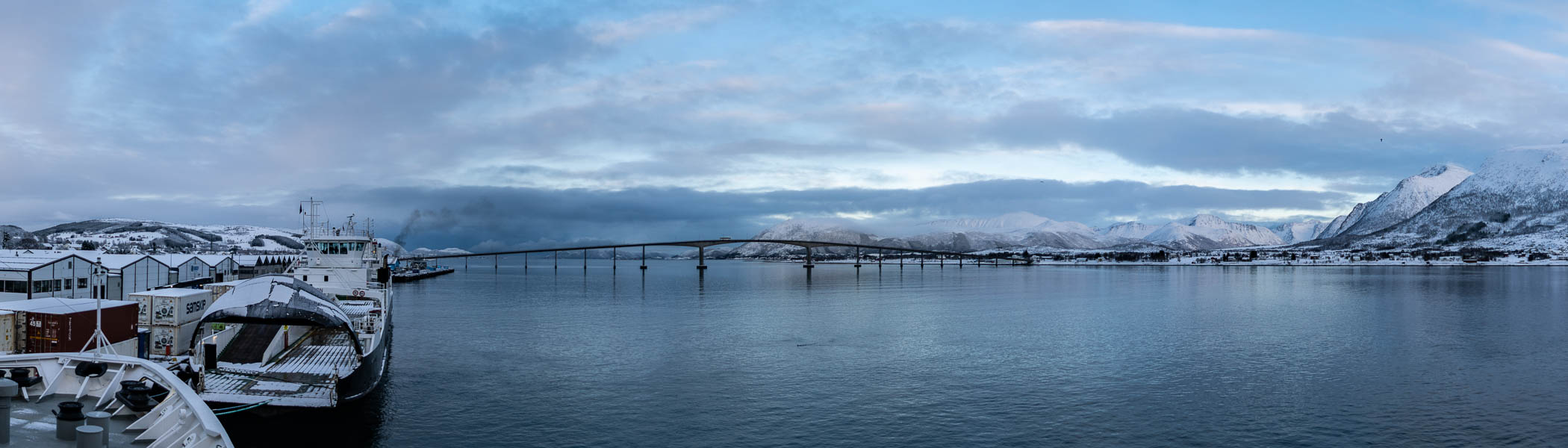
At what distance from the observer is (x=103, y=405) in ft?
61.9

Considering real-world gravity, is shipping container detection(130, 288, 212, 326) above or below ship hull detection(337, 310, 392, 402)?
above

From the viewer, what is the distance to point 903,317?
79.7 m

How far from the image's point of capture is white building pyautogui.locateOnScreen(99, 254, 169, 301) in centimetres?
7394

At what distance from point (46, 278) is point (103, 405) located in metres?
59.1

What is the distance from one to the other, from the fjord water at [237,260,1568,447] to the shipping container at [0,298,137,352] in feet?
31.0

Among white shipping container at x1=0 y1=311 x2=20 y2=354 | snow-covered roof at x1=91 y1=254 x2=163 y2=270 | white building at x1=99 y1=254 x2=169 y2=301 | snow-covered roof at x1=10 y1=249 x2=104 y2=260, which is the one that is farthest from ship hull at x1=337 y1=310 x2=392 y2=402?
snow-covered roof at x1=91 y1=254 x2=163 y2=270

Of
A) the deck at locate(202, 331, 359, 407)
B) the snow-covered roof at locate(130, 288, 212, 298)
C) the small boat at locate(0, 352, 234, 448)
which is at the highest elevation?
the snow-covered roof at locate(130, 288, 212, 298)

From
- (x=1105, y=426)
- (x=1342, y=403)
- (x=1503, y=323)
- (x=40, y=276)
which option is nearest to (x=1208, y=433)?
(x=1105, y=426)

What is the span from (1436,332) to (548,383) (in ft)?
216

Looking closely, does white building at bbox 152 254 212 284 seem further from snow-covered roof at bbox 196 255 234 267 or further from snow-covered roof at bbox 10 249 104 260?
snow-covered roof at bbox 10 249 104 260

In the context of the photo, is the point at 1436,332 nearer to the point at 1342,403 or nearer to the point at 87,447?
the point at 1342,403

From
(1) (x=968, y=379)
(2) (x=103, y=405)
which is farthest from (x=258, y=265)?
(2) (x=103, y=405)

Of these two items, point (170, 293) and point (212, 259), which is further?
point (212, 259)

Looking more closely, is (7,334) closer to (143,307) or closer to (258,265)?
(143,307)
